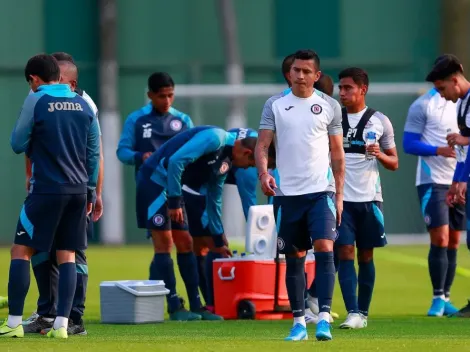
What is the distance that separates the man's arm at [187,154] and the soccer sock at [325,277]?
8.38 ft

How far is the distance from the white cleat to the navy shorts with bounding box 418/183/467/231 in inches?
89.3

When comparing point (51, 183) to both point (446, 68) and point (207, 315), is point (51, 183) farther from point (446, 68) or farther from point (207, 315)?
point (446, 68)

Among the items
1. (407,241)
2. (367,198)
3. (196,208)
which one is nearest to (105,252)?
(407,241)

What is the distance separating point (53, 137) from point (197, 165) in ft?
10.1

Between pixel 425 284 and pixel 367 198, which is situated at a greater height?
pixel 367 198

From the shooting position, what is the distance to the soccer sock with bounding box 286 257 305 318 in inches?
406

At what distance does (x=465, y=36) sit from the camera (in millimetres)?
28078

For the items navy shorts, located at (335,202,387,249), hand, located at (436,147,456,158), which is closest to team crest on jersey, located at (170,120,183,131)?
hand, located at (436,147,456,158)

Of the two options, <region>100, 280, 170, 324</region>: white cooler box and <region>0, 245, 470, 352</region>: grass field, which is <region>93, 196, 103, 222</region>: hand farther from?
<region>100, 280, 170, 324</region>: white cooler box

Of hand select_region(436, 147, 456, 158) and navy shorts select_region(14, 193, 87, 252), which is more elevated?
hand select_region(436, 147, 456, 158)

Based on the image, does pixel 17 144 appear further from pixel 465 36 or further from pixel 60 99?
pixel 465 36

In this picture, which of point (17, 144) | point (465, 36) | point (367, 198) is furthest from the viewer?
point (465, 36)

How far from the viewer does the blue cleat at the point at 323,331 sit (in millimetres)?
10023

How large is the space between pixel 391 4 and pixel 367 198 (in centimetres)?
1788
